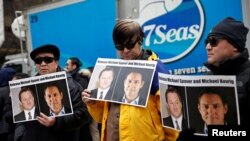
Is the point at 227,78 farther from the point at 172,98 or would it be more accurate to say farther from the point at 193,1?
the point at 193,1

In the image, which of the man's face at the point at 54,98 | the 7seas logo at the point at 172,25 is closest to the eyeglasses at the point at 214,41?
the man's face at the point at 54,98

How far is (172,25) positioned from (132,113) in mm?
2230

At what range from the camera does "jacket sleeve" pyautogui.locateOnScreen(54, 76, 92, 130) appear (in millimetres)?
3980

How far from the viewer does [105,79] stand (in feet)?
11.9

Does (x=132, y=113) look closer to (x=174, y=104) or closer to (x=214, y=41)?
(x=174, y=104)

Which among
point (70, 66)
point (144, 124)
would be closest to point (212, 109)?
point (144, 124)

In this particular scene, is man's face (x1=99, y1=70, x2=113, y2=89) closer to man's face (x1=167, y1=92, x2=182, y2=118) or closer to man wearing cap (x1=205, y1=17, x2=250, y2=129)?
man's face (x1=167, y1=92, x2=182, y2=118)

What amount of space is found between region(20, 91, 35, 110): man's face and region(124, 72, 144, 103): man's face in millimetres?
964

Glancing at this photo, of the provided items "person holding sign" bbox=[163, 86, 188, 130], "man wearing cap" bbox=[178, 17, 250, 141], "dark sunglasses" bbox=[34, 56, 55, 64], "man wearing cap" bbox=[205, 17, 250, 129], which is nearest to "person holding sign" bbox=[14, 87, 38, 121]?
"dark sunglasses" bbox=[34, 56, 55, 64]

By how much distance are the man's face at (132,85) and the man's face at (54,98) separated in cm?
71

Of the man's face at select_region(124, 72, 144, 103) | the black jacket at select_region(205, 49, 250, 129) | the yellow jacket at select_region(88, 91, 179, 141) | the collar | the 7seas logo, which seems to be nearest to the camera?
the black jacket at select_region(205, 49, 250, 129)

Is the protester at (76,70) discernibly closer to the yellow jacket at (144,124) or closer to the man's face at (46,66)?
the man's face at (46,66)

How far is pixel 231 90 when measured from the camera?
2.74m

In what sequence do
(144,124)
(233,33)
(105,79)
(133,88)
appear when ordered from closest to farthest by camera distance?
(233,33) → (144,124) → (133,88) → (105,79)
